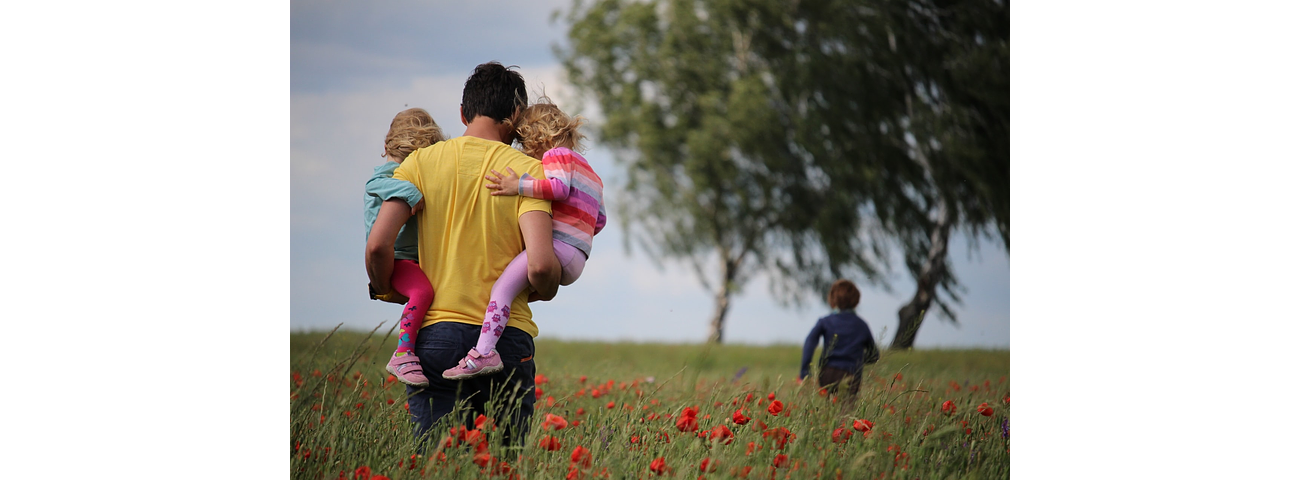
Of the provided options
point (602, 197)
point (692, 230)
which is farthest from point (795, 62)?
point (602, 197)

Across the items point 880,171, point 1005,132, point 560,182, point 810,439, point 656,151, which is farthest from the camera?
point 656,151

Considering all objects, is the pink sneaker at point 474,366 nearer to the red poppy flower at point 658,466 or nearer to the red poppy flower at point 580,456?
the red poppy flower at point 580,456

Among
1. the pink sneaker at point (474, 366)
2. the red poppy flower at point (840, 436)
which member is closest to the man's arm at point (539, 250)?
the pink sneaker at point (474, 366)

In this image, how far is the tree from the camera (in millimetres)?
12484

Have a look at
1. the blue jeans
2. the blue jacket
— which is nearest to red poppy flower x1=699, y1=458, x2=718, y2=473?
the blue jeans

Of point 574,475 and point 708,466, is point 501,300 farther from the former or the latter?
point 708,466

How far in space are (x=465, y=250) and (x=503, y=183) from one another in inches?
9.9

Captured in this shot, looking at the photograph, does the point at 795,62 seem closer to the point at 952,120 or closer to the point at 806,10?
the point at 806,10

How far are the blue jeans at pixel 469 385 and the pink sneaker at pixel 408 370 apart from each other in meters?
0.03

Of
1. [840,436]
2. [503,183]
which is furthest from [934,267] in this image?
[503,183]

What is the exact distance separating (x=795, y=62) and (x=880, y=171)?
2523 millimetres

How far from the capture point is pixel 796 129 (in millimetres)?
14383

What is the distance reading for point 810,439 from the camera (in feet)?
9.82

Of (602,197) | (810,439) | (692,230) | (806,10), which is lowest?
(810,439)
